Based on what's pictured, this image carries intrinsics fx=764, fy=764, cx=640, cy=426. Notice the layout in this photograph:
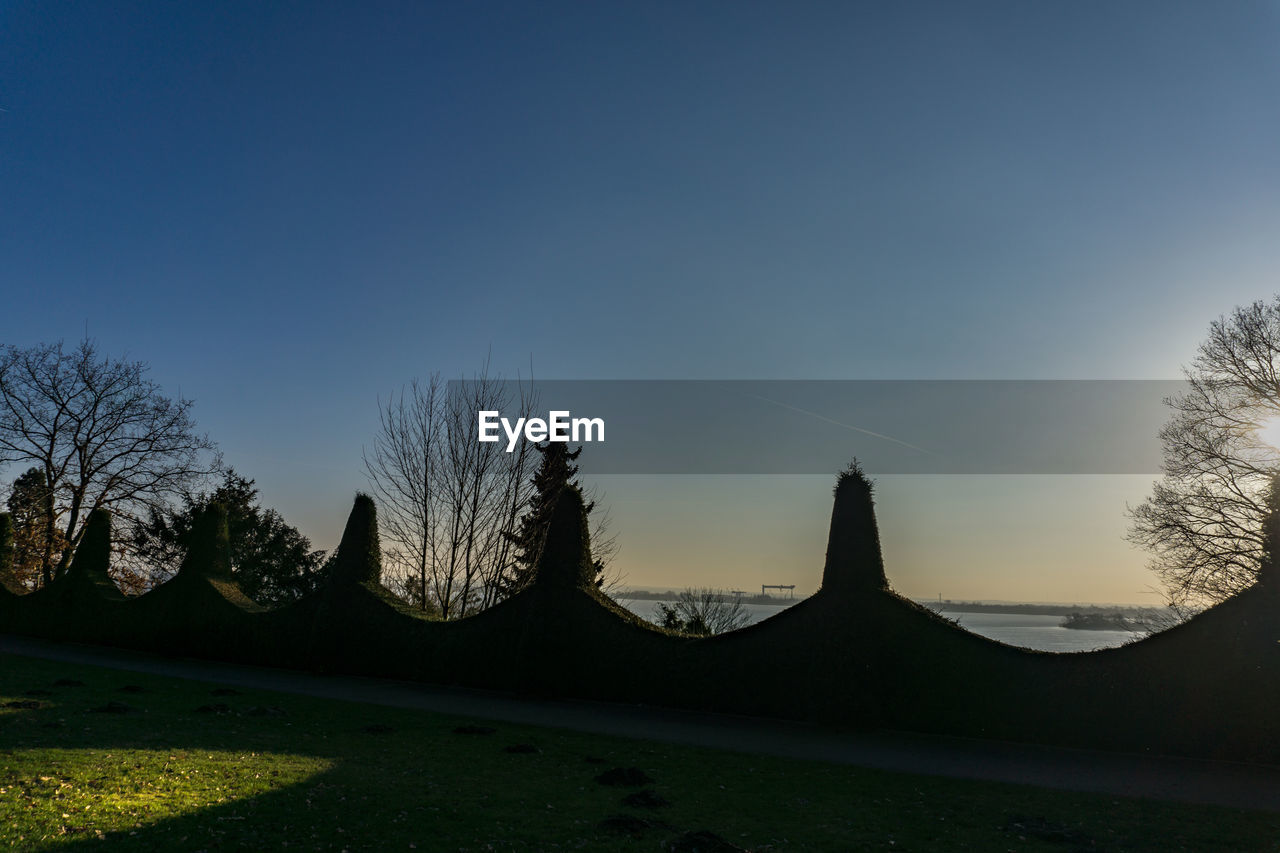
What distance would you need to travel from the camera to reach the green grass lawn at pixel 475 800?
6.65 m

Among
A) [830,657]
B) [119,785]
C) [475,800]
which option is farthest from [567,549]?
[119,785]

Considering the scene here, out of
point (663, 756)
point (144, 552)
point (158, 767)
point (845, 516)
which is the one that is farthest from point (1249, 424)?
point (144, 552)

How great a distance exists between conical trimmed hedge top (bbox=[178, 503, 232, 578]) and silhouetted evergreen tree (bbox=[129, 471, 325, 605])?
43.9 feet

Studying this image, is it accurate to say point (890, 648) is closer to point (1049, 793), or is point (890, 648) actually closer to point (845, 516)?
point (845, 516)

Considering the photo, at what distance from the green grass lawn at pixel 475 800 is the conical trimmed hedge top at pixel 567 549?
553 cm

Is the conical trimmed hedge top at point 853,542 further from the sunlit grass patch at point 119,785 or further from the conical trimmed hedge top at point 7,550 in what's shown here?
the conical trimmed hedge top at point 7,550

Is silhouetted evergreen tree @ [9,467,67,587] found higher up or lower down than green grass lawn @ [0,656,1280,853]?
higher up

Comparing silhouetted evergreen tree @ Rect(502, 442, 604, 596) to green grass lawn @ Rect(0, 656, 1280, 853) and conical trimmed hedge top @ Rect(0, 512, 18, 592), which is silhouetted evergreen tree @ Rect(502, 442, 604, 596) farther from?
conical trimmed hedge top @ Rect(0, 512, 18, 592)

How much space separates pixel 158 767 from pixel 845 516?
11.7 meters

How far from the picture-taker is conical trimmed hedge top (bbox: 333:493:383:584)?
68.2ft

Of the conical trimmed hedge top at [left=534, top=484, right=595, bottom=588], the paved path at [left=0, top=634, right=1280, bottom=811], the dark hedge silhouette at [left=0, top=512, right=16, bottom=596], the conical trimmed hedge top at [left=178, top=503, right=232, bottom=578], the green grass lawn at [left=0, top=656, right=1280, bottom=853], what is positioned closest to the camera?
the green grass lawn at [left=0, top=656, right=1280, bottom=853]

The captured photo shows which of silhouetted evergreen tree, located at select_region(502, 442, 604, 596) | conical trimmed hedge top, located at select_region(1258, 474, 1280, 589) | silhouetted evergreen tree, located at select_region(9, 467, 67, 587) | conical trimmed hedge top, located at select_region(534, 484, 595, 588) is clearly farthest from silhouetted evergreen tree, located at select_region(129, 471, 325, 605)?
conical trimmed hedge top, located at select_region(1258, 474, 1280, 589)

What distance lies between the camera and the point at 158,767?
8.44 meters

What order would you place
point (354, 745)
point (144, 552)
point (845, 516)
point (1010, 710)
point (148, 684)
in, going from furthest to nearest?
1. point (144, 552)
2. point (148, 684)
3. point (845, 516)
4. point (1010, 710)
5. point (354, 745)
